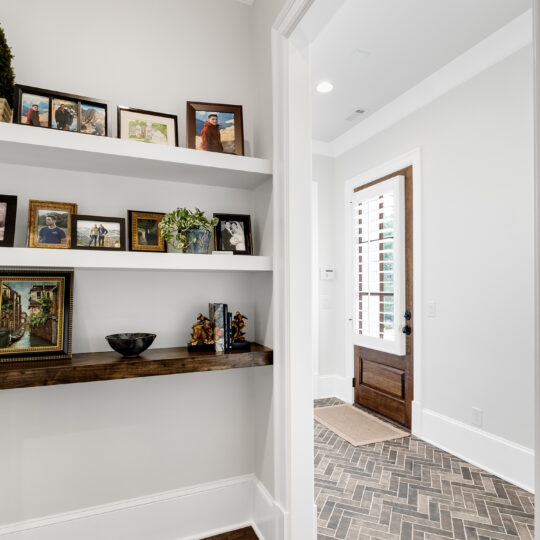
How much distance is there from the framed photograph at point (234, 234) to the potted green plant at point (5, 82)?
99 centimetres

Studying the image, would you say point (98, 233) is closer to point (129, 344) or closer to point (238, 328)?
point (129, 344)

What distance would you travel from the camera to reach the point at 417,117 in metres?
3.37

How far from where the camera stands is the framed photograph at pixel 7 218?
Result: 1.65 meters

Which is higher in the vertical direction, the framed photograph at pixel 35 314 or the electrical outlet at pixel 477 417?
the framed photograph at pixel 35 314

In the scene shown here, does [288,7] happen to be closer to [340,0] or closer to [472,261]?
[340,0]

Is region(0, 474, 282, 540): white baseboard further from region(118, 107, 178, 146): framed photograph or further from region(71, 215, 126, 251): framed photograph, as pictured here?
region(118, 107, 178, 146): framed photograph

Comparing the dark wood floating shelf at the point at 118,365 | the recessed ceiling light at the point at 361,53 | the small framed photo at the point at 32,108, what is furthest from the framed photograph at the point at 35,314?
the recessed ceiling light at the point at 361,53

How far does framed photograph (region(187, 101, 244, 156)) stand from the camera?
6.47 ft

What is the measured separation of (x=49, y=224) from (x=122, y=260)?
1.33 feet

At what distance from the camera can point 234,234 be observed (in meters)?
2.09

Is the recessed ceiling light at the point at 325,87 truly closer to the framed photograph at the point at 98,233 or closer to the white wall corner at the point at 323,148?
the white wall corner at the point at 323,148

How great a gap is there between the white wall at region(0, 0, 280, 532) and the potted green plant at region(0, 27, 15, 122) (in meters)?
0.21

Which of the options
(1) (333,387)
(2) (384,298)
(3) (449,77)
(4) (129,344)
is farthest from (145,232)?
(1) (333,387)

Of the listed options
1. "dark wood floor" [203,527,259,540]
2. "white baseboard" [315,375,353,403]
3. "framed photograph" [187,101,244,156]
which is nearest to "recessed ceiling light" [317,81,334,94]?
"framed photograph" [187,101,244,156]
